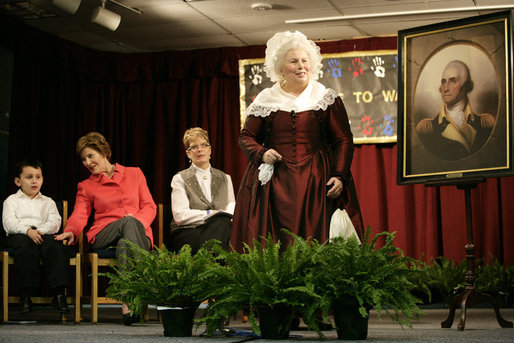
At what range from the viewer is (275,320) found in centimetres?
248

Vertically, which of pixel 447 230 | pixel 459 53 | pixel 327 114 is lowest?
pixel 447 230

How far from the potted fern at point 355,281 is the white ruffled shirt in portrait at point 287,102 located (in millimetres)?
1075

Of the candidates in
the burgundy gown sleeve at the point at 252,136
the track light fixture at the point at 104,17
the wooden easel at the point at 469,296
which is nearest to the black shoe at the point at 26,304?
the burgundy gown sleeve at the point at 252,136

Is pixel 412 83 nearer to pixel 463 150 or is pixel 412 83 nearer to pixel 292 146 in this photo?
pixel 463 150

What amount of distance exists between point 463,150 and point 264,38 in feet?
11.8

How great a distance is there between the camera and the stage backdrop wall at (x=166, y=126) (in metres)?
6.49

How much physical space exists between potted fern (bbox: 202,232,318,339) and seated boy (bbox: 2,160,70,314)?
6.44ft

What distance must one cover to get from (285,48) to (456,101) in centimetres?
90

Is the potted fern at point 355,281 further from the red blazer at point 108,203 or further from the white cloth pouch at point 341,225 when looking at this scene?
the red blazer at point 108,203

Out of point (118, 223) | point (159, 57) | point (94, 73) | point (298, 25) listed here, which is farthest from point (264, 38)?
point (118, 223)

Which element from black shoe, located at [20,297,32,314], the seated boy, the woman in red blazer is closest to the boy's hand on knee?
the seated boy

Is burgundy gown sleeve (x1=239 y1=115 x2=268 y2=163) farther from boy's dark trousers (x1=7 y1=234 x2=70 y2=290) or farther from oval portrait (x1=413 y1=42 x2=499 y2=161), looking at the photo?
boy's dark trousers (x1=7 y1=234 x2=70 y2=290)

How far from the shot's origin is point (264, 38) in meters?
6.91

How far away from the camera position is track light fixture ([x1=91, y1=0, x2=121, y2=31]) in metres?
5.75
